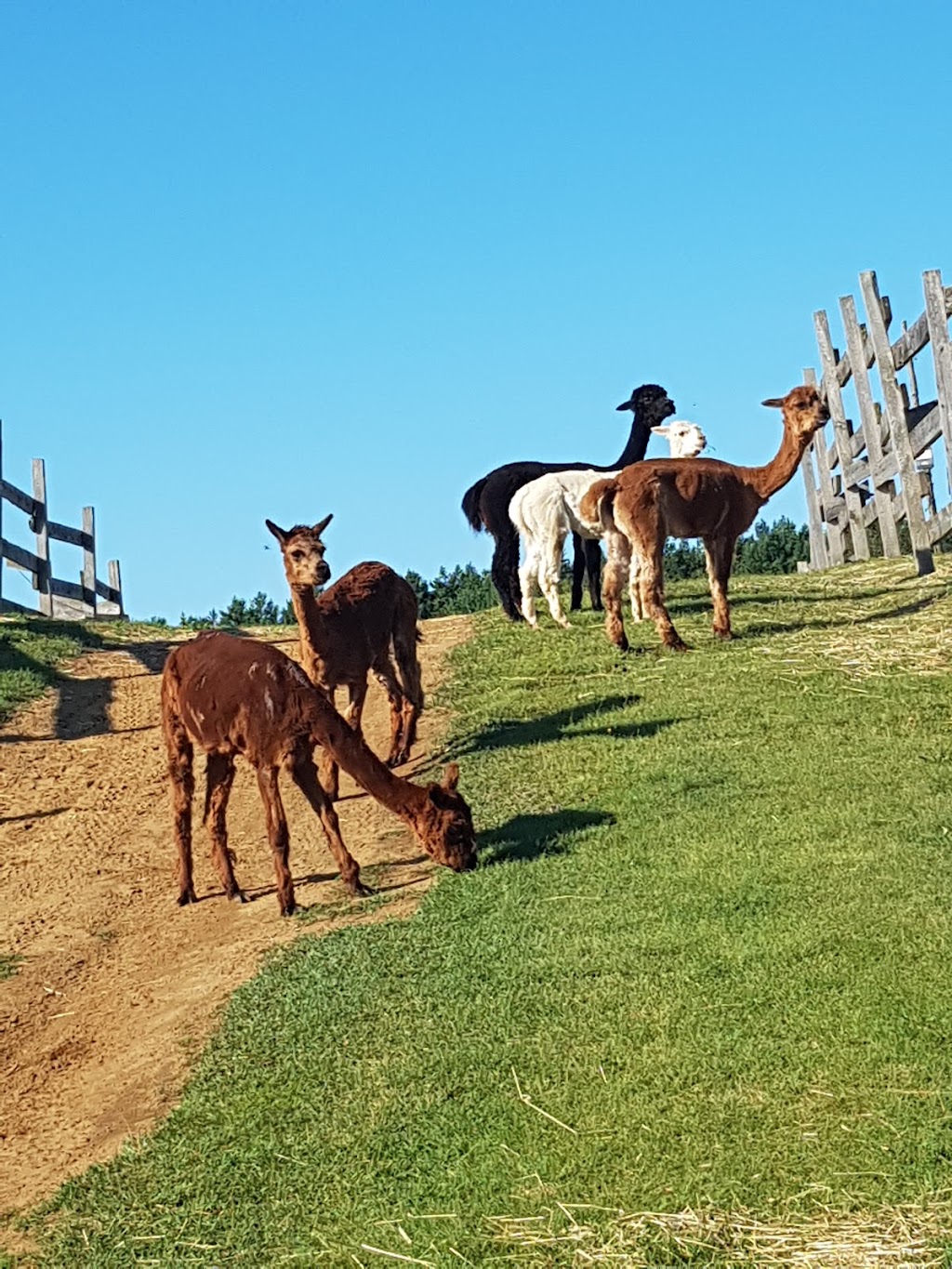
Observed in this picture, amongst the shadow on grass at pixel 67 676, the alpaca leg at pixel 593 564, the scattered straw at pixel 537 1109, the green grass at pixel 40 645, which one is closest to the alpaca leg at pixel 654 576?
the alpaca leg at pixel 593 564

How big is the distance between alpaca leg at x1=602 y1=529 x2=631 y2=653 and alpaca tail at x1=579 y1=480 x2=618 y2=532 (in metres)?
0.19

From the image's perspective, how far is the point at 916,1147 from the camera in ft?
18.2

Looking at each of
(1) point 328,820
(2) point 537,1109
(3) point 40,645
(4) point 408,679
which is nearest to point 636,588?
(4) point 408,679

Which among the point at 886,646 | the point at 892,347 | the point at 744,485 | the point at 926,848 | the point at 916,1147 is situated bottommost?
the point at 916,1147

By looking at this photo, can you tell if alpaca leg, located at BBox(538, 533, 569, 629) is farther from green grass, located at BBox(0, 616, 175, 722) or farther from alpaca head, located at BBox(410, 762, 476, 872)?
alpaca head, located at BBox(410, 762, 476, 872)

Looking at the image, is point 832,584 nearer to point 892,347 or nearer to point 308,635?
point 892,347

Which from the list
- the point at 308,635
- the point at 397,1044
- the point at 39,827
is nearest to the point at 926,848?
the point at 397,1044

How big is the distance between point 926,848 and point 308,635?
492 cm

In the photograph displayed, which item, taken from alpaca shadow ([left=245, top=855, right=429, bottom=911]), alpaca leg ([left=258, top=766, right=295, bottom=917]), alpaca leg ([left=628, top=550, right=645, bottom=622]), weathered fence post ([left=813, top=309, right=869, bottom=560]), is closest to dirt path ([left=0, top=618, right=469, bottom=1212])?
alpaca shadow ([left=245, top=855, right=429, bottom=911])

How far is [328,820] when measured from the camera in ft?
32.7

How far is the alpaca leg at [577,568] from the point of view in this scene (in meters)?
18.1

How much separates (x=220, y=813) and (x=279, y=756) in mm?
947

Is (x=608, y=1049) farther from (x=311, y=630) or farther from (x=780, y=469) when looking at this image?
(x=780, y=469)

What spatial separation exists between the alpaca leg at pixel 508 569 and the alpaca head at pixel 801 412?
10.7 feet
